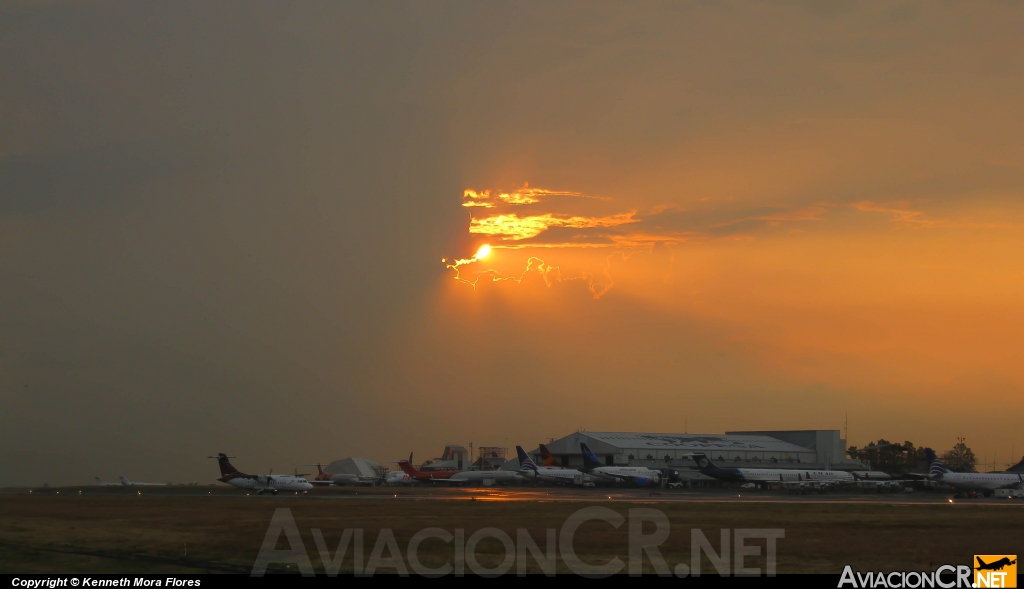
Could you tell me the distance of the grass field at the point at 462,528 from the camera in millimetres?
31406

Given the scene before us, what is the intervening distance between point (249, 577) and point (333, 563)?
4.03m

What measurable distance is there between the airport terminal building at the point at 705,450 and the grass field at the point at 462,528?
83.5m

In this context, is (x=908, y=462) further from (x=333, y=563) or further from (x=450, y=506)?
(x=333, y=563)

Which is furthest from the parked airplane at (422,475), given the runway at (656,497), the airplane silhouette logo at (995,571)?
the airplane silhouette logo at (995,571)

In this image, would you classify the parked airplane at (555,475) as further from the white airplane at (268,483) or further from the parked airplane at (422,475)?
the white airplane at (268,483)

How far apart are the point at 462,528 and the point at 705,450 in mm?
124593

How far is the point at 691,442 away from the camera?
558ft

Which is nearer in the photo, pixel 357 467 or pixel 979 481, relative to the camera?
pixel 979 481

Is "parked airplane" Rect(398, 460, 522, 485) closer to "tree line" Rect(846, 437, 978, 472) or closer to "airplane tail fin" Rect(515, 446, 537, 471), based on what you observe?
"airplane tail fin" Rect(515, 446, 537, 471)

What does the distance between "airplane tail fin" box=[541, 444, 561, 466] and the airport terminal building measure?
3.74 m

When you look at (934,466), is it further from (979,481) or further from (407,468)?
(407,468)

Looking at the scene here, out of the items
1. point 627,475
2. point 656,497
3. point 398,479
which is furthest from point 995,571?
point 398,479

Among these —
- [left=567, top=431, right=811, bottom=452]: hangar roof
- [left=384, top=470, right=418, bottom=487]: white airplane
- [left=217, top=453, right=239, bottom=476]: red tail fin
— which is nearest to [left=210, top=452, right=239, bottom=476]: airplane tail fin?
[left=217, top=453, right=239, bottom=476]: red tail fin

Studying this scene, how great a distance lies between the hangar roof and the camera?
161375 mm
